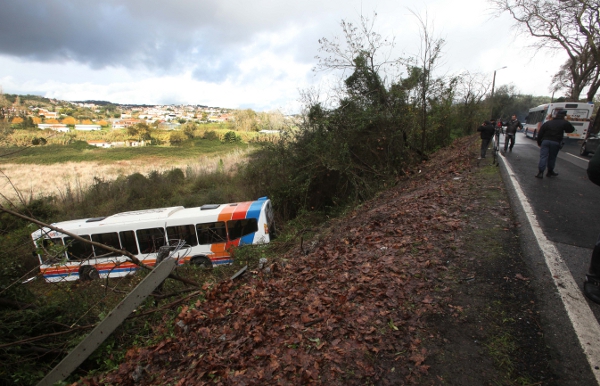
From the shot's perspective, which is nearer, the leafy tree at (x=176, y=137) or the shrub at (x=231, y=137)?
the leafy tree at (x=176, y=137)

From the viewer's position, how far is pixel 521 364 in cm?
234

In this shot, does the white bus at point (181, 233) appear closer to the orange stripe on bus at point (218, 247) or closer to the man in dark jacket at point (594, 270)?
the orange stripe on bus at point (218, 247)

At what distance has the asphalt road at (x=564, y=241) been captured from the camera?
91.6 inches

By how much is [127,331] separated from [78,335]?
998 mm

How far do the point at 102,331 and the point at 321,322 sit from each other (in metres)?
3.01

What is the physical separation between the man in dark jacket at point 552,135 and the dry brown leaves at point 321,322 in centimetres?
369

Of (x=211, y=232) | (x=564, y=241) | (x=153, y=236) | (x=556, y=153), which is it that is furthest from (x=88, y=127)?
(x=564, y=241)

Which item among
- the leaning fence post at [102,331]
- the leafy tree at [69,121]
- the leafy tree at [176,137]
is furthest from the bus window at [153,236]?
the leafy tree at [69,121]

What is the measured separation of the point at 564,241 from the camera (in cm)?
415

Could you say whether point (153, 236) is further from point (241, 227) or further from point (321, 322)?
point (321, 322)

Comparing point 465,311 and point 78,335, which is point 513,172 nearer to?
point 465,311

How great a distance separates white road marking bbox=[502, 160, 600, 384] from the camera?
7.64ft

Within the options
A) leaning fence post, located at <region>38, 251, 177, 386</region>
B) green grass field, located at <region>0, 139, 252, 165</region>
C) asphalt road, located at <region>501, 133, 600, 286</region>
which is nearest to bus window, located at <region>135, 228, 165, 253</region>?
leaning fence post, located at <region>38, 251, 177, 386</region>

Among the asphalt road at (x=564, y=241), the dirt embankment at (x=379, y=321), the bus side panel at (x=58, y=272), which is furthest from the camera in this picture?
the bus side panel at (x=58, y=272)
